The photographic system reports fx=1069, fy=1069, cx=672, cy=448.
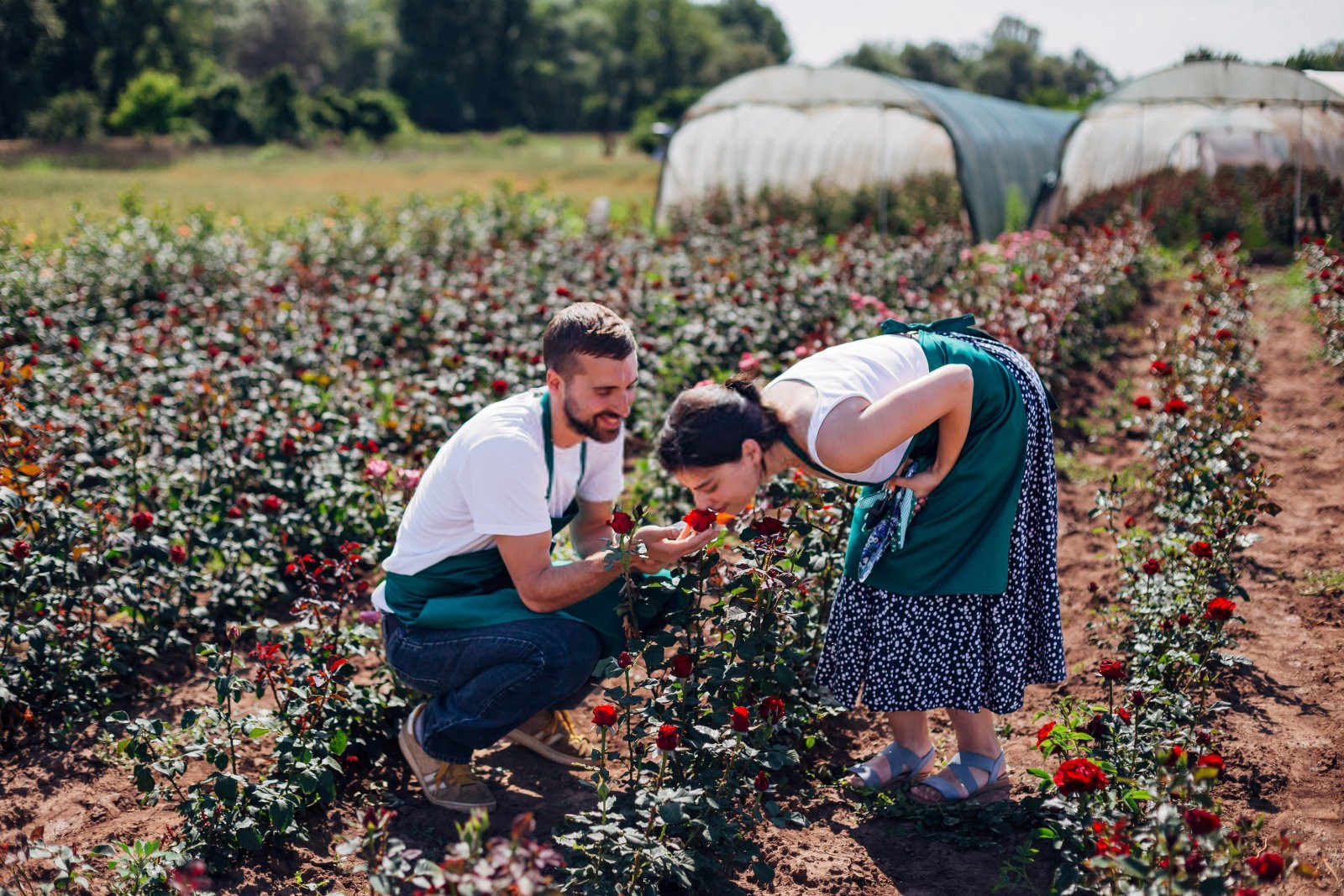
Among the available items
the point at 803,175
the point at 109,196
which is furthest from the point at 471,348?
the point at 109,196

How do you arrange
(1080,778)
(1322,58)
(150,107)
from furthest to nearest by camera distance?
(150,107), (1322,58), (1080,778)

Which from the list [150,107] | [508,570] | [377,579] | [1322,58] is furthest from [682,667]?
[150,107]

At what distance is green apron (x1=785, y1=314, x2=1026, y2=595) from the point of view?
2.29 meters

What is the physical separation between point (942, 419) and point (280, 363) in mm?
3505

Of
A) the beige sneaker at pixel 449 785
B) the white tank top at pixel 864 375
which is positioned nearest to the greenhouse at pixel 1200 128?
the white tank top at pixel 864 375

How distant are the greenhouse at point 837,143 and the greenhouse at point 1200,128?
82 cm

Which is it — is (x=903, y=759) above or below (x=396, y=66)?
below

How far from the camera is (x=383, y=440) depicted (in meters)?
→ 4.10

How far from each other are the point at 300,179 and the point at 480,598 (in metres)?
20.5

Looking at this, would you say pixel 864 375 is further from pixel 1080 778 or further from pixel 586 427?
pixel 1080 778

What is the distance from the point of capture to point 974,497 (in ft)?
7.52

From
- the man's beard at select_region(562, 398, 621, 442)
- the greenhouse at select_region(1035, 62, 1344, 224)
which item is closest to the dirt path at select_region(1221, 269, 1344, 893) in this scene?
the man's beard at select_region(562, 398, 621, 442)

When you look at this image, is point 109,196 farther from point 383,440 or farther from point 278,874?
point 278,874

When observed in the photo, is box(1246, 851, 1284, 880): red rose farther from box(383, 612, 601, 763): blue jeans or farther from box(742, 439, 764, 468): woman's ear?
box(383, 612, 601, 763): blue jeans
